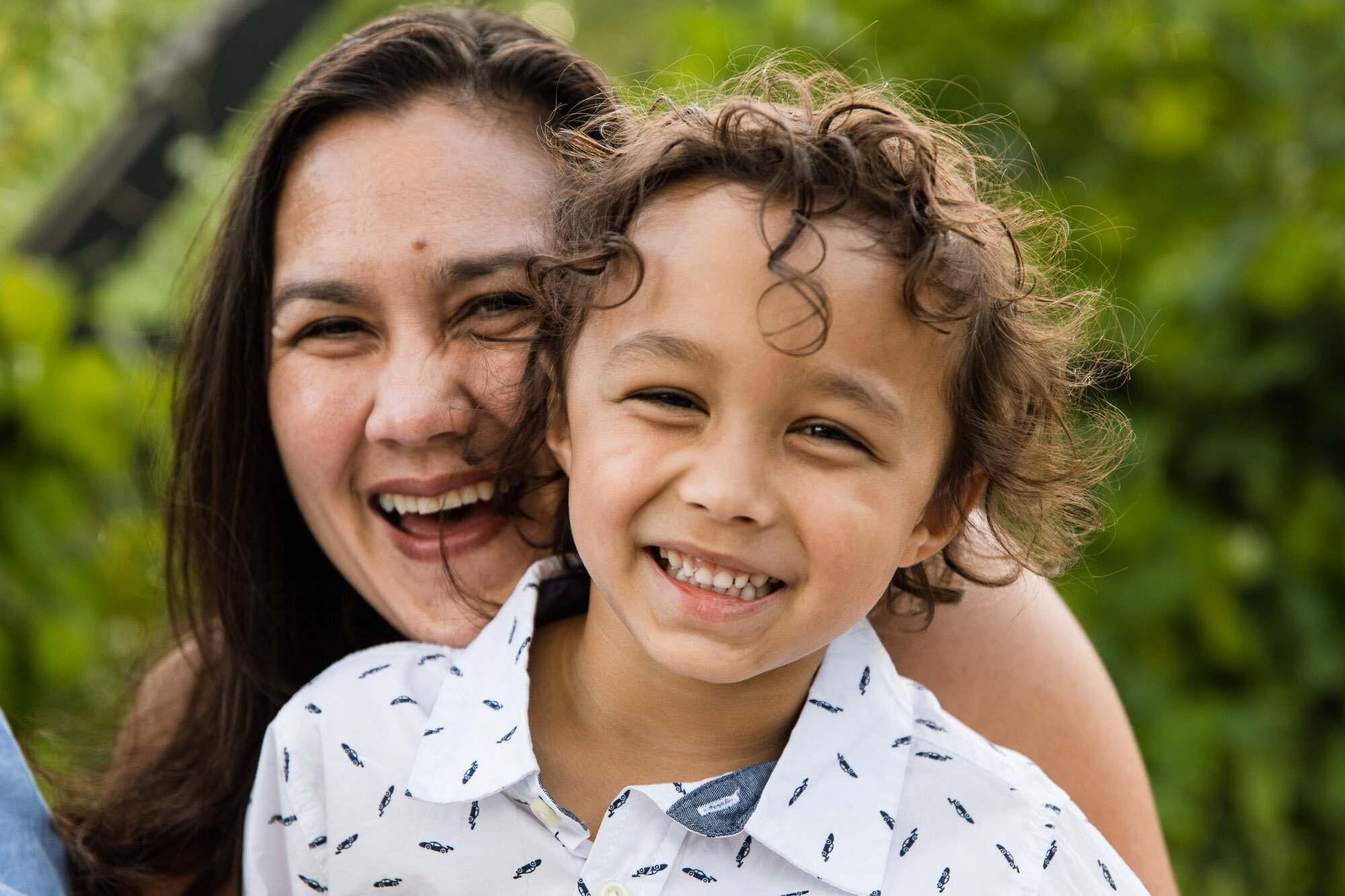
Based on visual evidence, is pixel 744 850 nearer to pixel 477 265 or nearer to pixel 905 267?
pixel 905 267

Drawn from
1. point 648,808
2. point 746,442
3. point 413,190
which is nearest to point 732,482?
point 746,442

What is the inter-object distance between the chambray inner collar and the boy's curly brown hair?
22cm

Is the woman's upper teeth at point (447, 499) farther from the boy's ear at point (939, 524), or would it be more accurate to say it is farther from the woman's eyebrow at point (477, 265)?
the boy's ear at point (939, 524)

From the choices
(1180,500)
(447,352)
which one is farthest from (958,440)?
(1180,500)

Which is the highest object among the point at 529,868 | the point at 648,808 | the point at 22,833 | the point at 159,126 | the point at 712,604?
the point at 159,126

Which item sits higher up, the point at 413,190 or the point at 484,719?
the point at 413,190

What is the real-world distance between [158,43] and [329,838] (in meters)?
2.48

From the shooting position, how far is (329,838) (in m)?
1.49

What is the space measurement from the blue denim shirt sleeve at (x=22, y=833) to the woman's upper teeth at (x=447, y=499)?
55 centimetres

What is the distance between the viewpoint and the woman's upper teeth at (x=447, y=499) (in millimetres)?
1719

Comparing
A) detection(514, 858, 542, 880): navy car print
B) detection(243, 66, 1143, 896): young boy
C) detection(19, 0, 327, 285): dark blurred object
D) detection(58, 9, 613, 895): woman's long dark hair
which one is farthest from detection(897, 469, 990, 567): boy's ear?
detection(19, 0, 327, 285): dark blurred object

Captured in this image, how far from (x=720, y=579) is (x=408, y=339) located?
1.89ft

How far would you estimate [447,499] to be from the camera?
5.65 feet

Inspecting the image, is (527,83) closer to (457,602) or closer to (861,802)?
(457,602)
